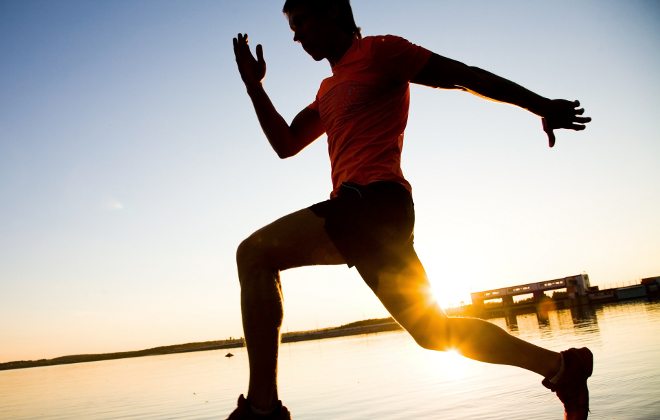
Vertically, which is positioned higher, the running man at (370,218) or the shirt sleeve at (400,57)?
the shirt sleeve at (400,57)

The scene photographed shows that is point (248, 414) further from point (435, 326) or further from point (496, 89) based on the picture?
point (496, 89)

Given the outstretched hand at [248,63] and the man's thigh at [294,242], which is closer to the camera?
the man's thigh at [294,242]

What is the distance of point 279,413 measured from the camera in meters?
1.53

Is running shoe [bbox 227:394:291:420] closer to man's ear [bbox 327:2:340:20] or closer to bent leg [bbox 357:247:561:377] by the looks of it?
bent leg [bbox 357:247:561:377]

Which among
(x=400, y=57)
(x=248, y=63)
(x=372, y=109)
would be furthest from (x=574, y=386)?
(x=248, y=63)

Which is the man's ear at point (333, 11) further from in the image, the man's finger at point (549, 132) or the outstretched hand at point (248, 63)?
the man's finger at point (549, 132)

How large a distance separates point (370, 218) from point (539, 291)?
179ft

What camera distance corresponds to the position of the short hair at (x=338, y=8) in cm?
194

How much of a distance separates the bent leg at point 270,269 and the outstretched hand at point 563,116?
1046 mm

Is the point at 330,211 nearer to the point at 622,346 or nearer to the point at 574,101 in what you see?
the point at 574,101

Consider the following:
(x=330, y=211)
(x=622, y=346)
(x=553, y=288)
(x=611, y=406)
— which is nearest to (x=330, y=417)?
(x=611, y=406)

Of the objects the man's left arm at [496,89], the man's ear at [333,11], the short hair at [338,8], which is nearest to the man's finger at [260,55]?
the short hair at [338,8]

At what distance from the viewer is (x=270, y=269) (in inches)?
65.4

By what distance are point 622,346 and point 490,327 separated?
7.41 meters
